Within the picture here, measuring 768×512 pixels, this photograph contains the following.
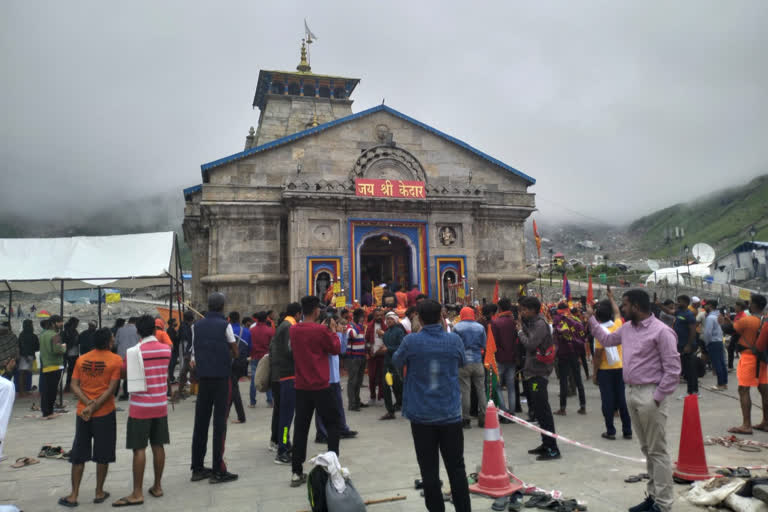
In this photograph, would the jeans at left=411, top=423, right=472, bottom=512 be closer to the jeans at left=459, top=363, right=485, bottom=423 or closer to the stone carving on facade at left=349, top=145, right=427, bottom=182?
the jeans at left=459, top=363, right=485, bottom=423

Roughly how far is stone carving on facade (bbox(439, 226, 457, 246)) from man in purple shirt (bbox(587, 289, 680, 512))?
53.1 ft

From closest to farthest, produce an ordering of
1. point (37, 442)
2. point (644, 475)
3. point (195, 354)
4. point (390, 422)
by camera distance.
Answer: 1. point (644, 475)
2. point (195, 354)
3. point (37, 442)
4. point (390, 422)

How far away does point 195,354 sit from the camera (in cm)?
598

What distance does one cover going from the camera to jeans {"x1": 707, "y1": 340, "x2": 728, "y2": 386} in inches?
446

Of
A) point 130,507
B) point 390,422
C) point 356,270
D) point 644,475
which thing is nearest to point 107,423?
point 130,507

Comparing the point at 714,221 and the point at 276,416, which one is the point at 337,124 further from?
the point at 714,221

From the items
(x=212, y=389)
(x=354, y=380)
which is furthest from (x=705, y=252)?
(x=212, y=389)

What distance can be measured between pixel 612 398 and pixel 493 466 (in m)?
3.41

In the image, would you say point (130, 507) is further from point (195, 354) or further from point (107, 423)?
point (195, 354)

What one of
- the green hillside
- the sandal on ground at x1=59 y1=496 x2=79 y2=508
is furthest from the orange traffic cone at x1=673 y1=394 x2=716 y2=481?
the green hillside

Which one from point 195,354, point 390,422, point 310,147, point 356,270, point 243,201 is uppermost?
point 310,147

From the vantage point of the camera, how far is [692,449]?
5293 mm

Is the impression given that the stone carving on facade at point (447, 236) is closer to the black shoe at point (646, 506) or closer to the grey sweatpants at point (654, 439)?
the grey sweatpants at point (654, 439)

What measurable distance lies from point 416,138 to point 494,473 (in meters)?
18.9
